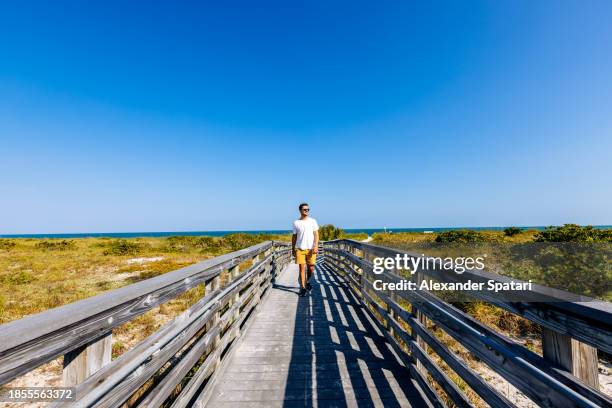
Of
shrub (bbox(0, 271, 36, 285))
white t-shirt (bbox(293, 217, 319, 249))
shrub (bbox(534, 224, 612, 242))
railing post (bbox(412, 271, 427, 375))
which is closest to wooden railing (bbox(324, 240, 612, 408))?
railing post (bbox(412, 271, 427, 375))

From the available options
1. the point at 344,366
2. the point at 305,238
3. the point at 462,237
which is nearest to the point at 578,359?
the point at 344,366

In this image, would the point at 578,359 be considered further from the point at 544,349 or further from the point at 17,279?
the point at 17,279

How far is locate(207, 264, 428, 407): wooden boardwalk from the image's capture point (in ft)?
9.66

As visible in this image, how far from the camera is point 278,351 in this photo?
4031 millimetres

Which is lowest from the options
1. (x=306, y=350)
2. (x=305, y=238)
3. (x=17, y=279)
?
(x=17, y=279)

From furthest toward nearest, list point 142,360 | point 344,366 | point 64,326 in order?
point 344,366 → point 142,360 → point 64,326

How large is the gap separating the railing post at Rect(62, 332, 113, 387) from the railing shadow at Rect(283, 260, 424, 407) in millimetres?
2014

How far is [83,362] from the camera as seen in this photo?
1408mm

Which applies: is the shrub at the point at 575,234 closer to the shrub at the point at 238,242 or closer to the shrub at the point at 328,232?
the shrub at the point at 238,242

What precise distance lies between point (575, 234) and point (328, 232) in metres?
27.3

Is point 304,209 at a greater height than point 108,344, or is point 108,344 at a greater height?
point 304,209

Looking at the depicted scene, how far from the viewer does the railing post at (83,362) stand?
1.36m

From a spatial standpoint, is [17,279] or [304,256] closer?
[304,256]

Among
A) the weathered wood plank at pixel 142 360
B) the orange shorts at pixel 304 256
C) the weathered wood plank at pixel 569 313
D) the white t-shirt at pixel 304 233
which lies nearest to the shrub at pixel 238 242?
the orange shorts at pixel 304 256
